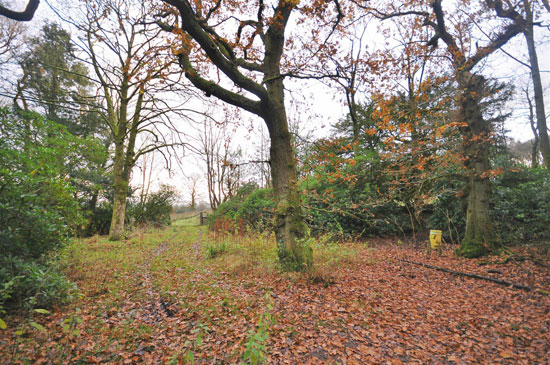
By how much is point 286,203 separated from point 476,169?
6307 millimetres

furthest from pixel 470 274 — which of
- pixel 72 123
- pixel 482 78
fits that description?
pixel 72 123

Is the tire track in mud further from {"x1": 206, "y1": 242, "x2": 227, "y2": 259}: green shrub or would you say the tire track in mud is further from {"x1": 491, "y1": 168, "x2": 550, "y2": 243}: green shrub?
{"x1": 491, "y1": 168, "x2": 550, "y2": 243}: green shrub

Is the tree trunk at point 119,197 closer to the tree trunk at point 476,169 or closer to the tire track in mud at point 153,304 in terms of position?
the tire track in mud at point 153,304

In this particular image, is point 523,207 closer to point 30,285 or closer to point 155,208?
point 30,285

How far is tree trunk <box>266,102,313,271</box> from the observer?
5.41 m

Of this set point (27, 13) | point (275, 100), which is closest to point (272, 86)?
point (275, 100)

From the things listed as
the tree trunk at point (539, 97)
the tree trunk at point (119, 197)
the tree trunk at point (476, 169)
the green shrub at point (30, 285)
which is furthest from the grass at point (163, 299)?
the tree trunk at point (539, 97)

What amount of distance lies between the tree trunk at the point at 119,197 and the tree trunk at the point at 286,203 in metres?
9.50

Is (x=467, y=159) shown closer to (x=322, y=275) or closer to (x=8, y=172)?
(x=322, y=275)

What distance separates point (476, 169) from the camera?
7465 mm

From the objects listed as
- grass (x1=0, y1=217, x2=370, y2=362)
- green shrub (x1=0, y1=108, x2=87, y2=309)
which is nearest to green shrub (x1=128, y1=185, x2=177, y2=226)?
grass (x1=0, y1=217, x2=370, y2=362)

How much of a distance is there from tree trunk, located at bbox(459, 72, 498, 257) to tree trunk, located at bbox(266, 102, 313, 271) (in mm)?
5459

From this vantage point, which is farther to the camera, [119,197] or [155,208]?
[155,208]

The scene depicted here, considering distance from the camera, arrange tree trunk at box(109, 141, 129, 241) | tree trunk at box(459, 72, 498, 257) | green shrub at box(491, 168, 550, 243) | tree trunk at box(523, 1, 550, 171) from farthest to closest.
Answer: tree trunk at box(109, 141, 129, 241), tree trunk at box(523, 1, 550, 171), green shrub at box(491, 168, 550, 243), tree trunk at box(459, 72, 498, 257)
